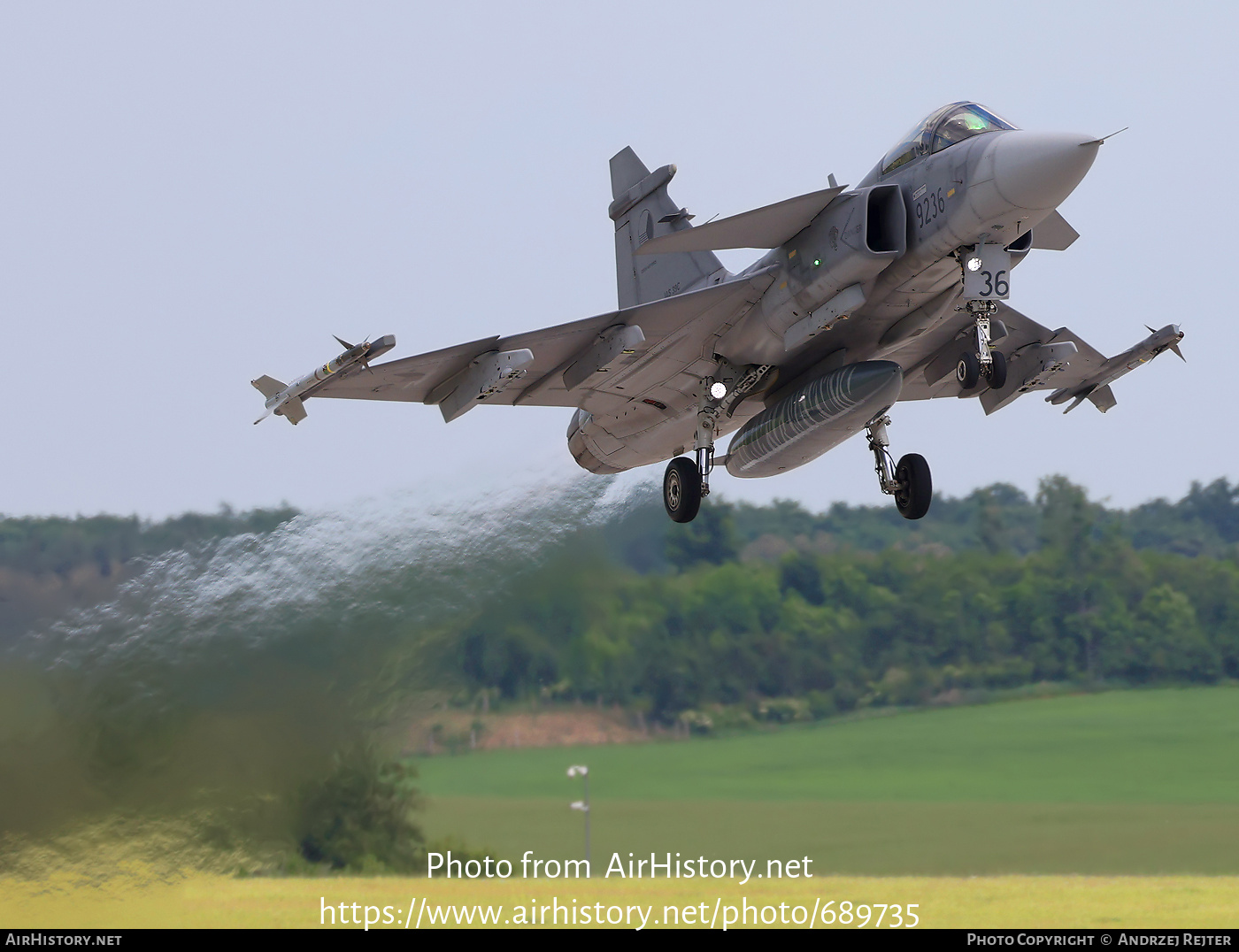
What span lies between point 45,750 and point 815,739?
49.0 ft

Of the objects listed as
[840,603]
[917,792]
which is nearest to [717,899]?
[917,792]

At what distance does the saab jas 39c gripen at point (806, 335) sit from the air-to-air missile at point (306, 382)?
0.09 ft

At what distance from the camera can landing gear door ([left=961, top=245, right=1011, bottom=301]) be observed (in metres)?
11.7

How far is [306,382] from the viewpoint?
1297 centimetres

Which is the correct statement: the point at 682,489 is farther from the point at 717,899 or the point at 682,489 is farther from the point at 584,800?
the point at 584,800

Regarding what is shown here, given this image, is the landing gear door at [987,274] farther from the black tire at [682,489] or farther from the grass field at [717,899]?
the grass field at [717,899]

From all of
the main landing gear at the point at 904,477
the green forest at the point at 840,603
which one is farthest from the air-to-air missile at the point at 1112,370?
the green forest at the point at 840,603

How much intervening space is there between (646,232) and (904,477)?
4.73m

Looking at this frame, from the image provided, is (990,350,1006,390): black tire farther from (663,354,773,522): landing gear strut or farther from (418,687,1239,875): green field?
(418,687,1239,875): green field

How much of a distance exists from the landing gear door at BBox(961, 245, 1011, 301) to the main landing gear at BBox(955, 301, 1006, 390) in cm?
12

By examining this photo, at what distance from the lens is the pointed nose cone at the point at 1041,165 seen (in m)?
11.1

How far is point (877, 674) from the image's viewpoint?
2741 cm
